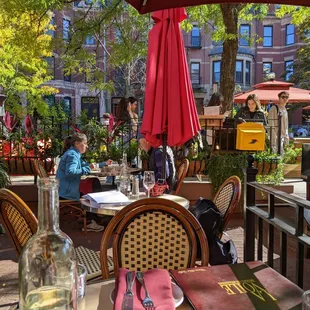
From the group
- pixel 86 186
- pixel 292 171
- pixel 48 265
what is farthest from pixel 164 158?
pixel 292 171

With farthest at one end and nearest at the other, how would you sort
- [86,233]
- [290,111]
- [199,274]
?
1. [290,111]
2. [86,233]
3. [199,274]

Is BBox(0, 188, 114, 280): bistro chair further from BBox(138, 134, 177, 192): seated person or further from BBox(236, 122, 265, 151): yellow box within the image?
BBox(236, 122, 265, 151): yellow box

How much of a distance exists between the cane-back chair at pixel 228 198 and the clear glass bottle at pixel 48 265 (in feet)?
6.56

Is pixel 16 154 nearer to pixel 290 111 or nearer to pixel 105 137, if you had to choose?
pixel 105 137

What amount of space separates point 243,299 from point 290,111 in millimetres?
29630

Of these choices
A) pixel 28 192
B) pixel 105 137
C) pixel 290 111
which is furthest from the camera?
pixel 290 111

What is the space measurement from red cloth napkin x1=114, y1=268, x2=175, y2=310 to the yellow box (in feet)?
14.5

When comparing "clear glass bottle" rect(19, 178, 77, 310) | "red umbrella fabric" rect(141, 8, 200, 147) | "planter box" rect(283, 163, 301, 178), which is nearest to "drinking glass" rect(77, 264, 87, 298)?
"clear glass bottle" rect(19, 178, 77, 310)

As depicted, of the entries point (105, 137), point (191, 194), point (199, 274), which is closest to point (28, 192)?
point (105, 137)

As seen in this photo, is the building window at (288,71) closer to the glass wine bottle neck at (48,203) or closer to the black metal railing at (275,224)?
the black metal railing at (275,224)

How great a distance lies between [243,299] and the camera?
1320 mm

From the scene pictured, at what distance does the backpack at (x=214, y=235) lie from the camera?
272 centimetres

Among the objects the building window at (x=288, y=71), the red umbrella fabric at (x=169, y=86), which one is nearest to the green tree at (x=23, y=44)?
the red umbrella fabric at (x=169, y=86)

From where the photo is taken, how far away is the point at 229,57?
9.48m
